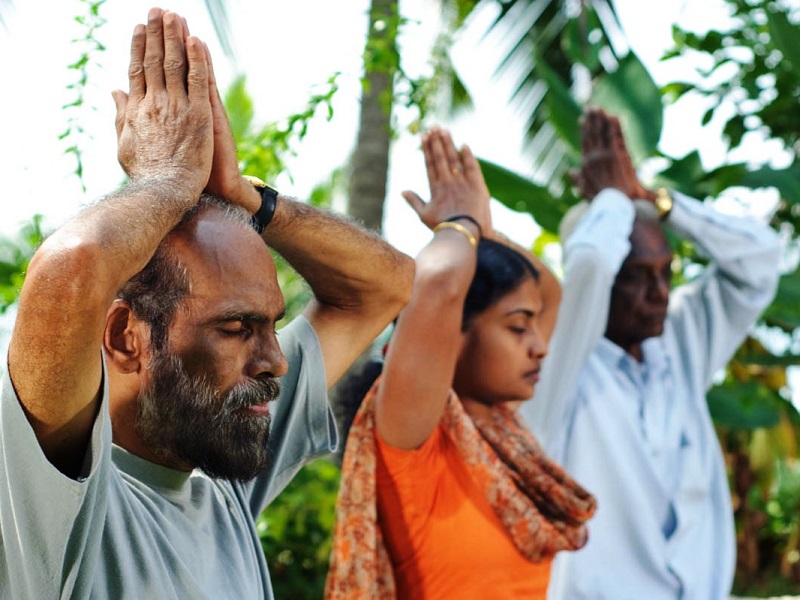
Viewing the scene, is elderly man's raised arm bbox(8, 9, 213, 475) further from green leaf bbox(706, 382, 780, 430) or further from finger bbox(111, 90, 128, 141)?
green leaf bbox(706, 382, 780, 430)

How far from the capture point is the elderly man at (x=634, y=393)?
3.75 metres

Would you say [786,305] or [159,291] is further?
[786,305]

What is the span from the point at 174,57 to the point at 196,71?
0.15ft

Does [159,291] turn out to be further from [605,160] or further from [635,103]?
[635,103]

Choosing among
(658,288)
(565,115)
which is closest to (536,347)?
(658,288)

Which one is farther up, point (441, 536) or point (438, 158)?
point (438, 158)

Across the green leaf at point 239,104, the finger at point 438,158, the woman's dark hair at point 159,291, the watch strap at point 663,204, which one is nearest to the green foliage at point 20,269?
the woman's dark hair at point 159,291

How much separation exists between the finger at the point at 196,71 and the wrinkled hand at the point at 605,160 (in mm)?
2511

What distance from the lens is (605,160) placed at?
4.32 m

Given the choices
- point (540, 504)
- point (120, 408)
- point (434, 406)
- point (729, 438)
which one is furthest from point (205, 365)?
point (729, 438)

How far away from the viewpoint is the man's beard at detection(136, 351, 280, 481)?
1857 mm

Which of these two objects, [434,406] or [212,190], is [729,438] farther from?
[212,190]

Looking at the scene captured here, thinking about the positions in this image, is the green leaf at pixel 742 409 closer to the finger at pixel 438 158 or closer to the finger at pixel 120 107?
the finger at pixel 438 158

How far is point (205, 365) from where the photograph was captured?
1880 mm
